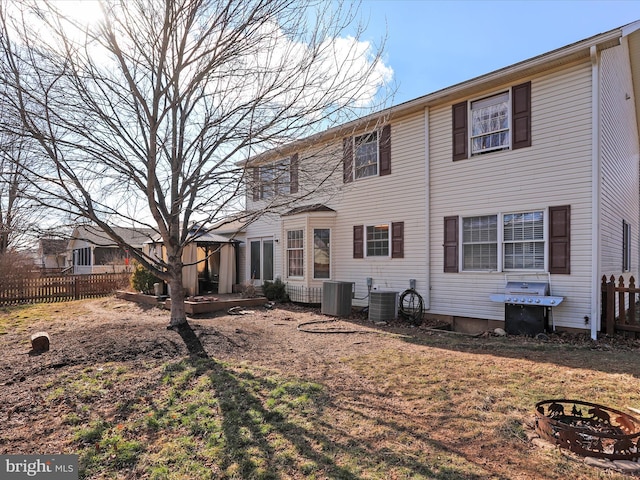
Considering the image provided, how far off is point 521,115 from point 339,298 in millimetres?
6232

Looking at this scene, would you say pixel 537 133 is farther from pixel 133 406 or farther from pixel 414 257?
pixel 133 406

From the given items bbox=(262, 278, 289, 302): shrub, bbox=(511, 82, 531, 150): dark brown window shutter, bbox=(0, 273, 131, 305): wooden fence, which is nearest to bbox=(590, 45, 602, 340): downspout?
bbox=(511, 82, 531, 150): dark brown window shutter

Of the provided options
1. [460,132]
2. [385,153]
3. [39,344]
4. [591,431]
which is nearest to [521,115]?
[460,132]

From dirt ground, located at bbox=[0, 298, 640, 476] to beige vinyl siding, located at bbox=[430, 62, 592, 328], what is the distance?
1166mm

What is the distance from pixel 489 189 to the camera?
9070 mm

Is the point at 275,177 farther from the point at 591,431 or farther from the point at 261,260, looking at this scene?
the point at 261,260

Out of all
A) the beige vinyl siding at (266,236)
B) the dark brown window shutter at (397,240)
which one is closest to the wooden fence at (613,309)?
the dark brown window shutter at (397,240)

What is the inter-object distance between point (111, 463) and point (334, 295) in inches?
315

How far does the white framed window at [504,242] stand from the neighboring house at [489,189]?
0.08 ft

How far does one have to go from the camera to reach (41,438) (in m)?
3.39

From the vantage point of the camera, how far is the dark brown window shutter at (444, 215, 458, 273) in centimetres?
959

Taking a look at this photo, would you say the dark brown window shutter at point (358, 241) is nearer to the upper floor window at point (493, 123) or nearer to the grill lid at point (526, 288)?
the upper floor window at point (493, 123)

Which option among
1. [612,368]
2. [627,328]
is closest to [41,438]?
[612,368]

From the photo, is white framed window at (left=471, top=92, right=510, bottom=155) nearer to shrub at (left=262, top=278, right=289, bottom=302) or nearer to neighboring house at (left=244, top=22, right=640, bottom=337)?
neighboring house at (left=244, top=22, right=640, bottom=337)
